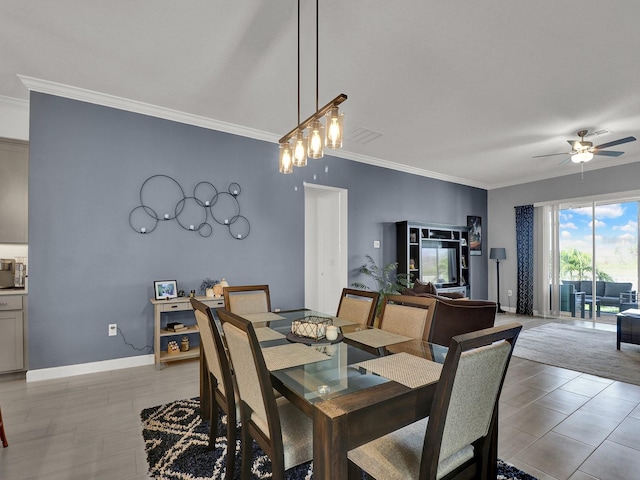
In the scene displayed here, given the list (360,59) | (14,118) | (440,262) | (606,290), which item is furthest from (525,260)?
(14,118)

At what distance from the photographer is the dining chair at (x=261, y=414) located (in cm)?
128

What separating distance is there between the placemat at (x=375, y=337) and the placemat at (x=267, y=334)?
417 mm

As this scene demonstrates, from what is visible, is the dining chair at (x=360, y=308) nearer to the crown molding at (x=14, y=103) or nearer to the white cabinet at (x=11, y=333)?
the white cabinet at (x=11, y=333)

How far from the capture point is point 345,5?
2.16 meters

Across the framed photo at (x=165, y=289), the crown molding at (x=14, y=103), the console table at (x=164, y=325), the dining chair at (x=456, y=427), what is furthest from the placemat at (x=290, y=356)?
the crown molding at (x=14, y=103)

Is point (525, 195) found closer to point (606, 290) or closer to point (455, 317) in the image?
point (606, 290)

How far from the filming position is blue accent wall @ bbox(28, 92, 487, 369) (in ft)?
10.4

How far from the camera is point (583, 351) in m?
4.12

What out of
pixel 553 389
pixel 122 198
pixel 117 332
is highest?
pixel 122 198

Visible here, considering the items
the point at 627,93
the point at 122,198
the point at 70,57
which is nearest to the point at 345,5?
the point at 70,57

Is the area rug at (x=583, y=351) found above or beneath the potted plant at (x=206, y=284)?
beneath

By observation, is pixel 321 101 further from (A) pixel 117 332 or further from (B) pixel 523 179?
(B) pixel 523 179

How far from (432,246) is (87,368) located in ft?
18.1

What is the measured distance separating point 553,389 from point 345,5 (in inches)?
140
